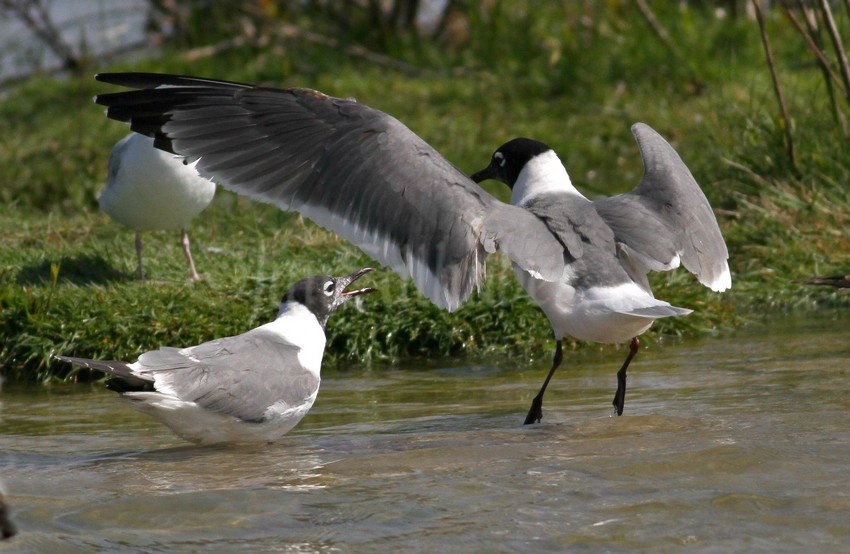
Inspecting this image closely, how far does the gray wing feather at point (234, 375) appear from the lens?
4.63 m

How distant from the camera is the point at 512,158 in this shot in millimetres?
5965

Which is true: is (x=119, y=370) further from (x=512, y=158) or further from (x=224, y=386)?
(x=512, y=158)

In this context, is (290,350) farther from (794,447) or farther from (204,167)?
(794,447)

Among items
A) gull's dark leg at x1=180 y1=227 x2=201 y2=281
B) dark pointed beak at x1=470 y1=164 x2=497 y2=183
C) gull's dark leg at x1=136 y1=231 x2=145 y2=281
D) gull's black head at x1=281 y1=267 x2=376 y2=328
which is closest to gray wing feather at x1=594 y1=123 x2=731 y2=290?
dark pointed beak at x1=470 y1=164 x2=497 y2=183

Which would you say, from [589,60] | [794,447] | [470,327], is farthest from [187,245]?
[589,60]

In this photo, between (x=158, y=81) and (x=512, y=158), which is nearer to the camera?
(x=158, y=81)

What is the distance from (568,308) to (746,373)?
1.24 meters

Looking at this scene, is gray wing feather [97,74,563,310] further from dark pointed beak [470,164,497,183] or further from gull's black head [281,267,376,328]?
dark pointed beak [470,164,497,183]

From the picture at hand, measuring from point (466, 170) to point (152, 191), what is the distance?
2.94m

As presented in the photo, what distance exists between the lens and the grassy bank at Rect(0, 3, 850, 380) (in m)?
6.46

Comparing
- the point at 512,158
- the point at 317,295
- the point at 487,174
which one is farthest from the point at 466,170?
the point at 317,295

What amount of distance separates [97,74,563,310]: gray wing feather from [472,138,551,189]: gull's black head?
92 centimetres

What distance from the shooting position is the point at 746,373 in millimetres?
5633

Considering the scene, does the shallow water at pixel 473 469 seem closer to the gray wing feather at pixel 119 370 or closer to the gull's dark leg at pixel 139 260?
the gray wing feather at pixel 119 370
